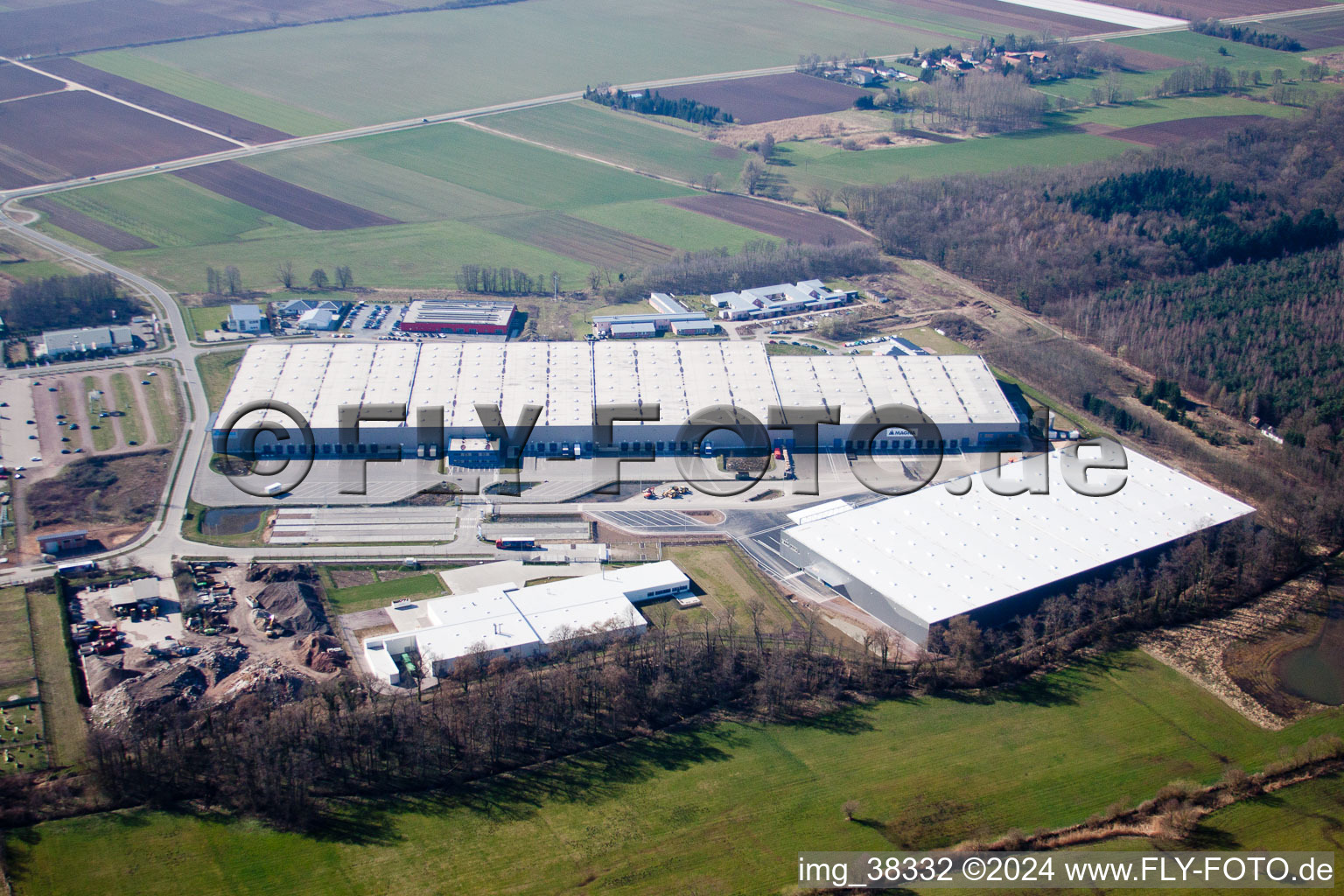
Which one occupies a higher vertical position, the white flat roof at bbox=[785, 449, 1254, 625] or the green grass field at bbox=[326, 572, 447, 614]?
the white flat roof at bbox=[785, 449, 1254, 625]

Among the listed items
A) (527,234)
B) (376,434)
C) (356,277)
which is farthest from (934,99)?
(376,434)

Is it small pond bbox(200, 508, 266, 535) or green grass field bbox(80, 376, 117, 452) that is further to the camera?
green grass field bbox(80, 376, 117, 452)

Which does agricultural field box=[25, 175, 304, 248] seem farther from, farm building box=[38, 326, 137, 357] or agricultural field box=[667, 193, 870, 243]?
agricultural field box=[667, 193, 870, 243]

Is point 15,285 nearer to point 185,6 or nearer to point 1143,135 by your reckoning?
point 185,6

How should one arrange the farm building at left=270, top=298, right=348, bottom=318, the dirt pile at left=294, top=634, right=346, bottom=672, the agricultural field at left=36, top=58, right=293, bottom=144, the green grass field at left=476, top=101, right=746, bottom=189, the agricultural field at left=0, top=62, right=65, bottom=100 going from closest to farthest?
1. the dirt pile at left=294, top=634, right=346, bottom=672
2. the farm building at left=270, top=298, right=348, bottom=318
3. the green grass field at left=476, top=101, right=746, bottom=189
4. the agricultural field at left=36, top=58, right=293, bottom=144
5. the agricultural field at left=0, top=62, right=65, bottom=100

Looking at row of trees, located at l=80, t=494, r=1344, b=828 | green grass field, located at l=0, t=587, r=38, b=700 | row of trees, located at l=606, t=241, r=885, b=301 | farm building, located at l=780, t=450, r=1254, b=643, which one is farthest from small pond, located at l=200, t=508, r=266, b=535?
row of trees, located at l=606, t=241, r=885, b=301
